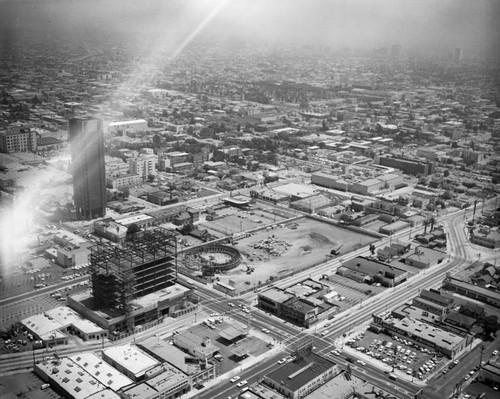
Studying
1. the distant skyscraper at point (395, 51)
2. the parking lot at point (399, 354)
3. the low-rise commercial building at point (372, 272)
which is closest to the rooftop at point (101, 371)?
the parking lot at point (399, 354)

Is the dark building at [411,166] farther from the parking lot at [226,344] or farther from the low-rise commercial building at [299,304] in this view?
the parking lot at [226,344]

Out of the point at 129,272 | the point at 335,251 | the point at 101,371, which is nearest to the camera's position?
the point at 101,371

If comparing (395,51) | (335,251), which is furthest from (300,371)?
(395,51)

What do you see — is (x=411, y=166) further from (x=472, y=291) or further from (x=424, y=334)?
(x=424, y=334)

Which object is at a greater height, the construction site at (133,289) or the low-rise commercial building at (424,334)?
the construction site at (133,289)

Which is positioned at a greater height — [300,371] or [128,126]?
[128,126]

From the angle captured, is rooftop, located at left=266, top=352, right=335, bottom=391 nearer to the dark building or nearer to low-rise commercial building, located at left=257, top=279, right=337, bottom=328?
low-rise commercial building, located at left=257, top=279, right=337, bottom=328

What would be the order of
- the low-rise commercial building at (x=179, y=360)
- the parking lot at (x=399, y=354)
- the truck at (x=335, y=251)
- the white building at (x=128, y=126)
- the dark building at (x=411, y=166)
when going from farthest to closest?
the white building at (x=128, y=126), the dark building at (x=411, y=166), the truck at (x=335, y=251), the parking lot at (x=399, y=354), the low-rise commercial building at (x=179, y=360)

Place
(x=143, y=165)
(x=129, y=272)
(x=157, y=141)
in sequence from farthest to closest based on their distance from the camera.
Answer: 1. (x=157, y=141)
2. (x=143, y=165)
3. (x=129, y=272)
